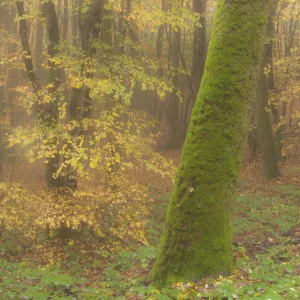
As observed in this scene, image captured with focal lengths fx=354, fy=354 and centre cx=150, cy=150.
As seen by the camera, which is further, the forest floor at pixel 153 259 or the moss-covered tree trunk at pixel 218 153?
the moss-covered tree trunk at pixel 218 153

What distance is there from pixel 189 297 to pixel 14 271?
17.0ft

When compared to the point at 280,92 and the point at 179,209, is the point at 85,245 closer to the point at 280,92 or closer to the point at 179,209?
the point at 179,209

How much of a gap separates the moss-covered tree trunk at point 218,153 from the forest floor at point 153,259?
34 centimetres

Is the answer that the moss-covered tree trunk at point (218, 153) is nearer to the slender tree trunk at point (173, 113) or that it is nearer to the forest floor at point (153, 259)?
the forest floor at point (153, 259)

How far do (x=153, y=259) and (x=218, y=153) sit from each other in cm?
340

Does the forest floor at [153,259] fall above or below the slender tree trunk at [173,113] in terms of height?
below

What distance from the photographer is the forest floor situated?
4739mm

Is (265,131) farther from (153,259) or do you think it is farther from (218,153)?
(218,153)

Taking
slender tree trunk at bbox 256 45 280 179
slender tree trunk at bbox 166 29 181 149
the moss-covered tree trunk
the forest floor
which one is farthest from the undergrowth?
slender tree trunk at bbox 166 29 181 149

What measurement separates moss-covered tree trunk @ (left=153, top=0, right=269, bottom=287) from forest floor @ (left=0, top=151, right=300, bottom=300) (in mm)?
344

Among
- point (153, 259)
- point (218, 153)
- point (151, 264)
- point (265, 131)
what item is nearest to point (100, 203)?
point (153, 259)

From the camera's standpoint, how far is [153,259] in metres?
7.48

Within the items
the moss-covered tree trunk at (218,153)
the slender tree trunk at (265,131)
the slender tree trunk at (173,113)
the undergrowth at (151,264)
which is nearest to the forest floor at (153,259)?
the undergrowth at (151,264)

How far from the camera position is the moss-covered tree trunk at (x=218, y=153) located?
200 inches
